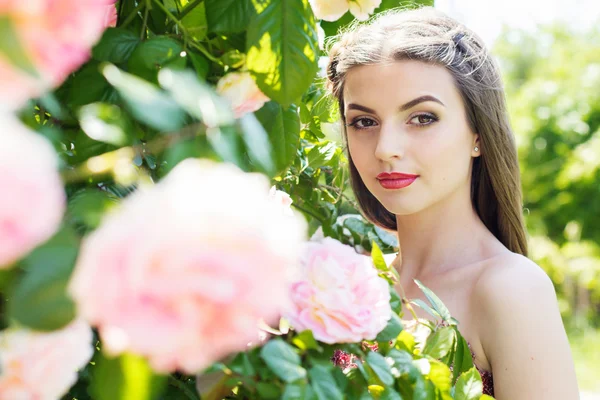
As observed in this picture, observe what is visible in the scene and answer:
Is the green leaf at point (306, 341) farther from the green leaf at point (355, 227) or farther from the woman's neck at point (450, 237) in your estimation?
the woman's neck at point (450, 237)

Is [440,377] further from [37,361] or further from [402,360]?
[37,361]

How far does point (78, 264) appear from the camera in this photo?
42 centimetres

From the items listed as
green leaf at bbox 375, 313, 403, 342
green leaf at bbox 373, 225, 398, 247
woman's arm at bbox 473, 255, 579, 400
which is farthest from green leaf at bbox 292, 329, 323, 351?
green leaf at bbox 373, 225, 398, 247

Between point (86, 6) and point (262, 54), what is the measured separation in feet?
1.29

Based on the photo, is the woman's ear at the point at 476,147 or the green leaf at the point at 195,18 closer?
the green leaf at the point at 195,18

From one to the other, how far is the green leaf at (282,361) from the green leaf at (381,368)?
10 centimetres

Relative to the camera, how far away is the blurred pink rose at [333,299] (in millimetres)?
650

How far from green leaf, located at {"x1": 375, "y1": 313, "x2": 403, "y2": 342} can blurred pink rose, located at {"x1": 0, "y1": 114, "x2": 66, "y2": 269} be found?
449mm

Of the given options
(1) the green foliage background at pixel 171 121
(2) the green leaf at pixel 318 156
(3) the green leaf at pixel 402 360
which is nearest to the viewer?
(1) the green foliage background at pixel 171 121

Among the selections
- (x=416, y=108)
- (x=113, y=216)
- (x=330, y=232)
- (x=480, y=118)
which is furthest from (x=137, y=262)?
(x=480, y=118)

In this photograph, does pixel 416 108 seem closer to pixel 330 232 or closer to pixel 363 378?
pixel 330 232

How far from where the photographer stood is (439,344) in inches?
33.9

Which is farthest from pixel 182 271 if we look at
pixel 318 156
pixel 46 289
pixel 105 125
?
pixel 318 156

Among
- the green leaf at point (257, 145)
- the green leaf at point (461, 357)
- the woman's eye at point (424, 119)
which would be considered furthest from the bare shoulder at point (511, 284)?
the green leaf at point (257, 145)
